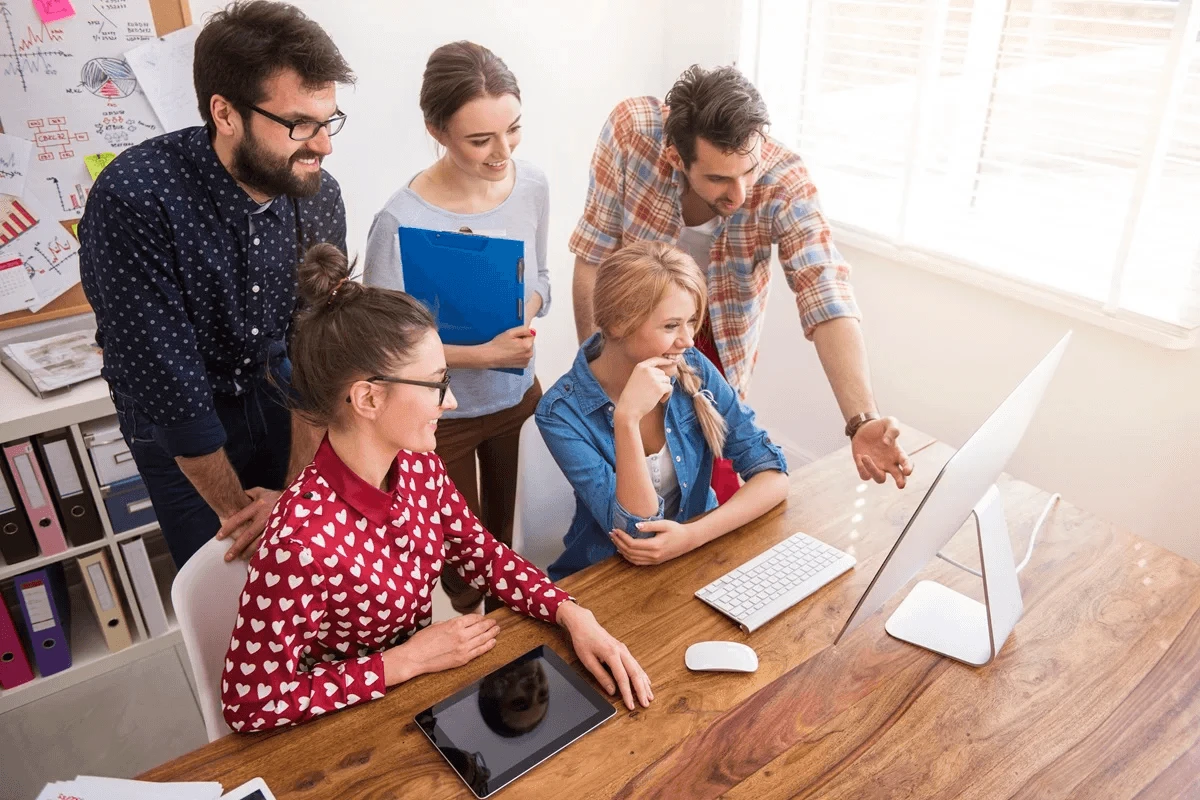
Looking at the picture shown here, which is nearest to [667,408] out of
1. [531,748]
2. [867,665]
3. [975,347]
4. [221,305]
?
[867,665]

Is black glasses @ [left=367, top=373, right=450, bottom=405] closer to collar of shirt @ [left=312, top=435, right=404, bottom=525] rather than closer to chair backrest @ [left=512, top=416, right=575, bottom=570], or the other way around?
collar of shirt @ [left=312, top=435, right=404, bottom=525]

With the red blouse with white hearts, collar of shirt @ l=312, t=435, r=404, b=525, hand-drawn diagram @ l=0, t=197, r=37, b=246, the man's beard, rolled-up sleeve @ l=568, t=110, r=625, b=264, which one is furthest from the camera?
hand-drawn diagram @ l=0, t=197, r=37, b=246

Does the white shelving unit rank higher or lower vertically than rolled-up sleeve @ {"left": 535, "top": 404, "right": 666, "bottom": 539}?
lower

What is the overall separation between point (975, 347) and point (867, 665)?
153cm

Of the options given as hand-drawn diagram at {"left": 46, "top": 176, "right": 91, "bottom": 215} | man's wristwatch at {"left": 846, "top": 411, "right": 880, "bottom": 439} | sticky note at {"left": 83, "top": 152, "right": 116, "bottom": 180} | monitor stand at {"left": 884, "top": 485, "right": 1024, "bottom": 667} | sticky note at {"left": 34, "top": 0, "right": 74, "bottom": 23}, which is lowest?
monitor stand at {"left": 884, "top": 485, "right": 1024, "bottom": 667}

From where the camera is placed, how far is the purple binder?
2332mm

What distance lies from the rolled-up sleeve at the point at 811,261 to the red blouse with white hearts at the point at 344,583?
87cm

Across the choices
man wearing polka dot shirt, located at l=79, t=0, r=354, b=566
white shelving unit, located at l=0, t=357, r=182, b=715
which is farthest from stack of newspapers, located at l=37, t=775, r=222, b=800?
white shelving unit, located at l=0, t=357, r=182, b=715

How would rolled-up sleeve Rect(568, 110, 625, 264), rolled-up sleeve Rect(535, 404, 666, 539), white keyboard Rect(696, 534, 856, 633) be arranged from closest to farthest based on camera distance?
white keyboard Rect(696, 534, 856, 633)
rolled-up sleeve Rect(535, 404, 666, 539)
rolled-up sleeve Rect(568, 110, 625, 264)

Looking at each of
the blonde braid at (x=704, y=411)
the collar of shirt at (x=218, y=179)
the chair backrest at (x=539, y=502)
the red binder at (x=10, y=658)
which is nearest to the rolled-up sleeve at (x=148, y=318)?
the collar of shirt at (x=218, y=179)

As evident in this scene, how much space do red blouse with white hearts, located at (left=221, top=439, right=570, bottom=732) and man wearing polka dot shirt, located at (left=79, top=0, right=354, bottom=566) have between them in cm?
24

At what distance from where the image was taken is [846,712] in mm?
1254

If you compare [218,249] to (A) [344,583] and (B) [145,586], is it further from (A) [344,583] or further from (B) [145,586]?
(B) [145,586]

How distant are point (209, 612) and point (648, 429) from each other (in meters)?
0.86
